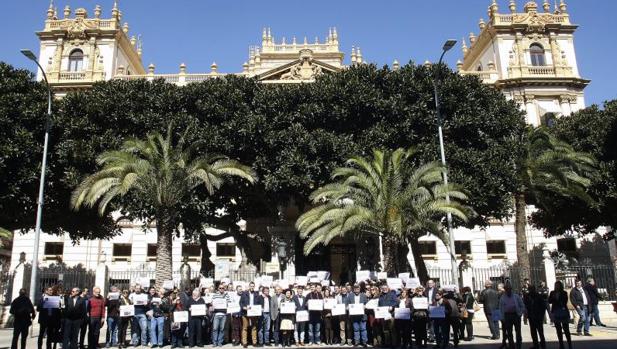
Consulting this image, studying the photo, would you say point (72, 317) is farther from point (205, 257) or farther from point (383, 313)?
point (205, 257)

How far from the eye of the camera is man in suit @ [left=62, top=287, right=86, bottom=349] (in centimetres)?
1328

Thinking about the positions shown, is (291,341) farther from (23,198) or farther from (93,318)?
(23,198)

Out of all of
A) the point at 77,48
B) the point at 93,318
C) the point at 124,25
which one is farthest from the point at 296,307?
the point at 124,25

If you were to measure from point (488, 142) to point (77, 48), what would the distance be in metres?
34.2

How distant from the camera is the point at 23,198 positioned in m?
23.2

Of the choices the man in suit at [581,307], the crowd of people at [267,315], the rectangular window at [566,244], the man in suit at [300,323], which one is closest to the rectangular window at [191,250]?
the crowd of people at [267,315]

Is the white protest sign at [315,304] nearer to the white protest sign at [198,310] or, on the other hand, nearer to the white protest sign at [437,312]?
the white protest sign at [198,310]

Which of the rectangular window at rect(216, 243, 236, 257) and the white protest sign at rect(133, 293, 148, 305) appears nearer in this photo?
the white protest sign at rect(133, 293, 148, 305)

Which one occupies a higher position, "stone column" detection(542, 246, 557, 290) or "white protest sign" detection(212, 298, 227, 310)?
"stone column" detection(542, 246, 557, 290)

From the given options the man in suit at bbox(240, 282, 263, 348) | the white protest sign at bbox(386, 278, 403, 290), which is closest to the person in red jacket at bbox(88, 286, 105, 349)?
the man in suit at bbox(240, 282, 263, 348)

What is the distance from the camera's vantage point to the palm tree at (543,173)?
23891 mm

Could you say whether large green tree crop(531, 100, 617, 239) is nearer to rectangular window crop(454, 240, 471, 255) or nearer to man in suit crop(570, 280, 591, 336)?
rectangular window crop(454, 240, 471, 255)

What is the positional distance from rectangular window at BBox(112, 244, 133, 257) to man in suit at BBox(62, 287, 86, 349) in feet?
85.2

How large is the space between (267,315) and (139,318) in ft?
11.8
